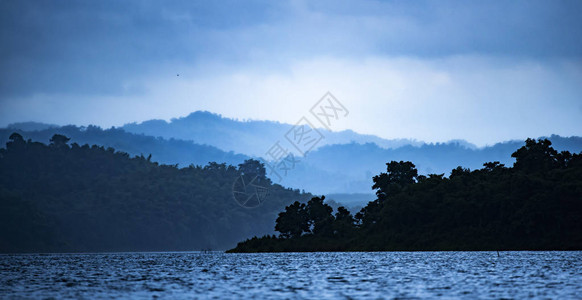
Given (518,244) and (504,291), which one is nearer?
(504,291)

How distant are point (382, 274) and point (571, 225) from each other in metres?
114

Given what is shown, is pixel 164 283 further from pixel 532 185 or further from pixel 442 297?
pixel 532 185

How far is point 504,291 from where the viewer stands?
68188mm

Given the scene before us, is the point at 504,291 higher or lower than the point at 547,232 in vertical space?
lower

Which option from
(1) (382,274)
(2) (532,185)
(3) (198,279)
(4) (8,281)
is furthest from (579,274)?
(2) (532,185)

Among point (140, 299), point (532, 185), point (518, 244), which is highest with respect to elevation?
point (532, 185)

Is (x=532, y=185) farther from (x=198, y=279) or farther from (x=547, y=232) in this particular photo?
(x=198, y=279)

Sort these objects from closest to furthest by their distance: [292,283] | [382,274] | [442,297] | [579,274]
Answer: [442,297]
[292,283]
[579,274]
[382,274]

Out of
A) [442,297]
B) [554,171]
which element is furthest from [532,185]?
[442,297]

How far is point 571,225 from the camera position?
19275 centimetres

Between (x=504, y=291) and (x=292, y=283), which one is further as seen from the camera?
(x=292, y=283)

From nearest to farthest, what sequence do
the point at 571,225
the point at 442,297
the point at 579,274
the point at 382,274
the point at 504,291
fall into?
the point at 442,297 → the point at 504,291 → the point at 579,274 → the point at 382,274 → the point at 571,225

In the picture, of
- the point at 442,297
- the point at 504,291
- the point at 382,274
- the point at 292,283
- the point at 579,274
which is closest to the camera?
the point at 442,297

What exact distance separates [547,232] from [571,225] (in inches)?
246
